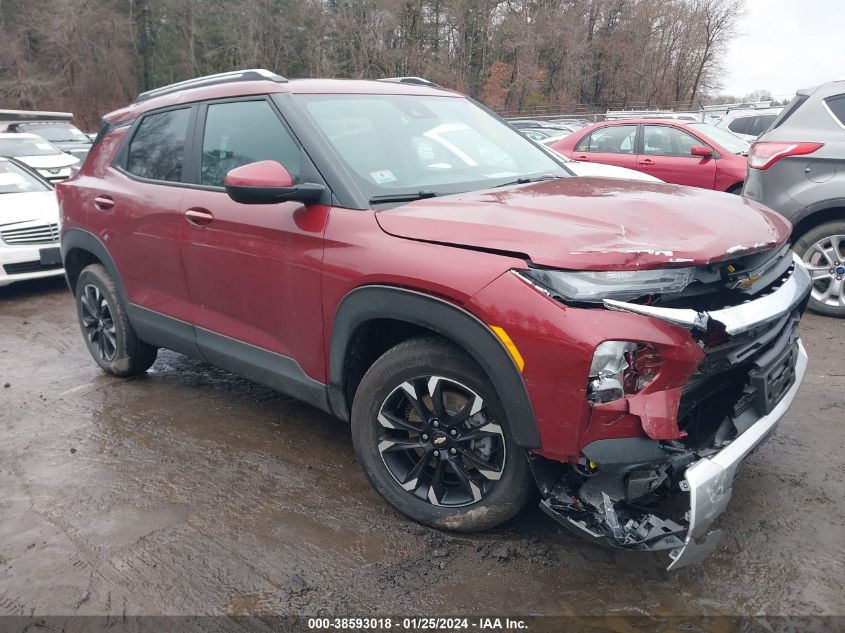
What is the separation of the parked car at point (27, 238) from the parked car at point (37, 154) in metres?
5.14

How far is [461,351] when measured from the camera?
7.98 ft

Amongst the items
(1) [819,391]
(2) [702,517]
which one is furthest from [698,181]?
(2) [702,517]

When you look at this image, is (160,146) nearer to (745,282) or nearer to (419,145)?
(419,145)

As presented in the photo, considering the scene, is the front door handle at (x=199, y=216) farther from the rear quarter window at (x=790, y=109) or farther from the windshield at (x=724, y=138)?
the windshield at (x=724, y=138)

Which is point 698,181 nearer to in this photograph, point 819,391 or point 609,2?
point 819,391

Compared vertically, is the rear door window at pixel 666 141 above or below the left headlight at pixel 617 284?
above

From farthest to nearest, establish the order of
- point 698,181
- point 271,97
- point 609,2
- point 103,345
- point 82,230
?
point 609,2, point 698,181, point 103,345, point 82,230, point 271,97

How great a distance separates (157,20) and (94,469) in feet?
149

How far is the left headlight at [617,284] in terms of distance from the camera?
2.08 metres

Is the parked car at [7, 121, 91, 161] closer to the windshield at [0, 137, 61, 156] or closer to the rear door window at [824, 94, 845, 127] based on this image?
the windshield at [0, 137, 61, 156]

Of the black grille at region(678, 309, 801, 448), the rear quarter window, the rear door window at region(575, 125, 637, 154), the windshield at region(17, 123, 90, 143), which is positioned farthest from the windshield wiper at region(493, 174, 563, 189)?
the windshield at region(17, 123, 90, 143)

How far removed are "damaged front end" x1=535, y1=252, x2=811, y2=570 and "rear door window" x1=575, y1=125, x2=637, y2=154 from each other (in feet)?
24.4

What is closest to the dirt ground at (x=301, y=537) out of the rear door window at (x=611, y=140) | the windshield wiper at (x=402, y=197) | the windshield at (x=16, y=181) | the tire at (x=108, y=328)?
the tire at (x=108, y=328)

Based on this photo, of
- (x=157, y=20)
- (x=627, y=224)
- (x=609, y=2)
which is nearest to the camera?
(x=627, y=224)
